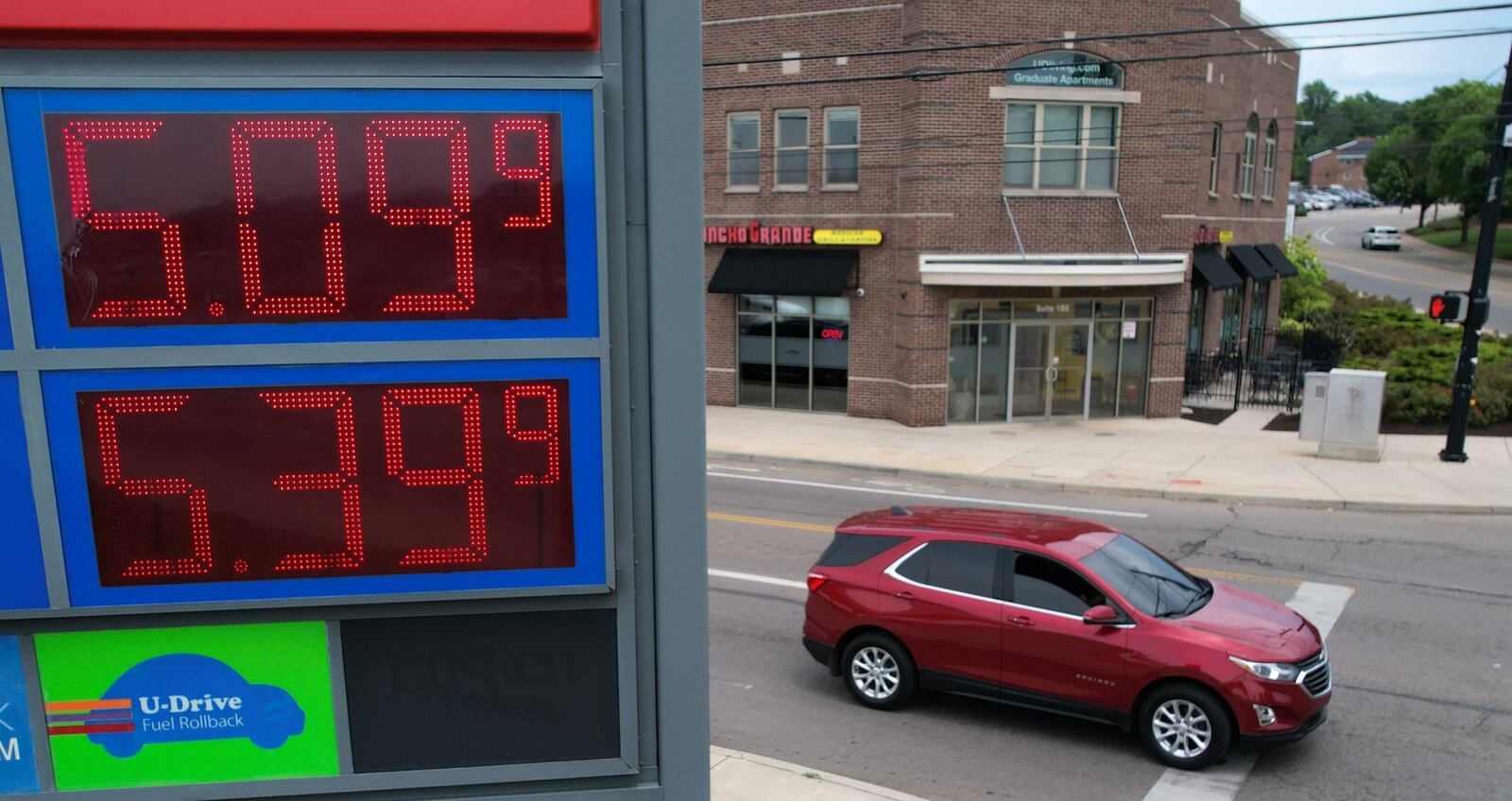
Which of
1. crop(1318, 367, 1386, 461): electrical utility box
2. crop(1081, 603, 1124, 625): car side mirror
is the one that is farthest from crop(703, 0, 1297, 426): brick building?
crop(1081, 603, 1124, 625): car side mirror

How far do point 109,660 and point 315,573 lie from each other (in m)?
0.83

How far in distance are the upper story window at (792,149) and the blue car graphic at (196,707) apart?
20.7m

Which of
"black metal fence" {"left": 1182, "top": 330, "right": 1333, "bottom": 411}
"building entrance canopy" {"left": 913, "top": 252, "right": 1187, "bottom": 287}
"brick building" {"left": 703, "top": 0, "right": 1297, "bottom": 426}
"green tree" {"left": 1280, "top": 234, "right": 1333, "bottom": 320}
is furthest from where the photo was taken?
"green tree" {"left": 1280, "top": 234, "right": 1333, "bottom": 320}

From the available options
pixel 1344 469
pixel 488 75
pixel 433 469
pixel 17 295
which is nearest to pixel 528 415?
pixel 433 469

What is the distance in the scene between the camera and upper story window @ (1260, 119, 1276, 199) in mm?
29859

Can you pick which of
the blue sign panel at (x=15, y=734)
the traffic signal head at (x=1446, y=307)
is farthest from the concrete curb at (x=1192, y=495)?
the blue sign panel at (x=15, y=734)

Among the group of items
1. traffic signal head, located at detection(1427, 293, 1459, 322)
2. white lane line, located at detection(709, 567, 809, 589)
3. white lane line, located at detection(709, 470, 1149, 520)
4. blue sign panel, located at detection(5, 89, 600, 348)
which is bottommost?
white lane line, located at detection(709, 470, 1149, 520)

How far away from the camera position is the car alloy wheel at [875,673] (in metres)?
8.94

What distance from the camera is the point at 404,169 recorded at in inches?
143

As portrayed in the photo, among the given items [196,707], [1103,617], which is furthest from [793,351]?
[196,707]

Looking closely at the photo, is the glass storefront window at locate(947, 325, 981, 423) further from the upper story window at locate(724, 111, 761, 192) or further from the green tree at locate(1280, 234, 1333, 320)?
the green tree at locate(1280, 234, 1333, 320)

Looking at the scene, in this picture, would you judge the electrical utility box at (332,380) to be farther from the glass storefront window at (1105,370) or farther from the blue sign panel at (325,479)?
the glass storefront window at (1105,370)

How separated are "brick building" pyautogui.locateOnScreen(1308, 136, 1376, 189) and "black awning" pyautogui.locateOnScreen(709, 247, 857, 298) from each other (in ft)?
460

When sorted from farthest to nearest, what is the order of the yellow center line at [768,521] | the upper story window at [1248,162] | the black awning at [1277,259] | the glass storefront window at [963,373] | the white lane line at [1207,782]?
1. the black awning at [1277,259]
2. the upper story window at [1248,162]
3. the glass storefront window at [963,373]
4. the yellow center line at [768,521]
5. the white lane line at [1207,782]
